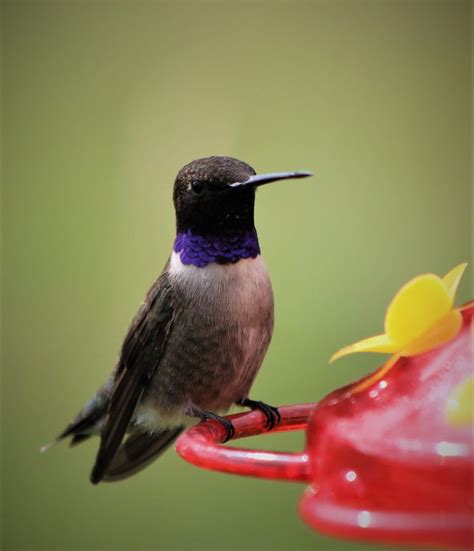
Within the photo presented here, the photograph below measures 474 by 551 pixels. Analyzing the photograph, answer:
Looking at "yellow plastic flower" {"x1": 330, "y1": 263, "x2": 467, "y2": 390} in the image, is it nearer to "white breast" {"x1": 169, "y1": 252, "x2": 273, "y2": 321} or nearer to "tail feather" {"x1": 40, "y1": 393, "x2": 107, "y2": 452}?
"white breast" {"x1": 169, "y1": 252, "x2": 273, "y2": 321}

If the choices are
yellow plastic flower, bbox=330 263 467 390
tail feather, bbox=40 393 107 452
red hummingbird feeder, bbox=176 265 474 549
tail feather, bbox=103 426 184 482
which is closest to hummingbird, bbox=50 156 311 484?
tail feather, bbox=103 426 184 482

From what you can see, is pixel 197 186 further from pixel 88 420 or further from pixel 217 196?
pixel 88 420

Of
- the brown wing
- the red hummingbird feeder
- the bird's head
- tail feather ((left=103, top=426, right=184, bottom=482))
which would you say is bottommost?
tail feather ((left=103, top=426, right=184, bottom=482))

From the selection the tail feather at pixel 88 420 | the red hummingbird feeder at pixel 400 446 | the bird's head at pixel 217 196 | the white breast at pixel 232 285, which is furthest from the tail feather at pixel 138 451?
the red hummingbird feeder at pixel 400 446

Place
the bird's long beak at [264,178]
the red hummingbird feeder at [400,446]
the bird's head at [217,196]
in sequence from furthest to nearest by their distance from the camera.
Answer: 1. the bird's head at [217,196]
2. the bird's long beak at [264,178]
3. the red hummingbird feeder at [400,446]

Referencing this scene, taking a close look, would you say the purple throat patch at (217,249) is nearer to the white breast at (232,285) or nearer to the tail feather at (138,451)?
the white breast at (232,285)

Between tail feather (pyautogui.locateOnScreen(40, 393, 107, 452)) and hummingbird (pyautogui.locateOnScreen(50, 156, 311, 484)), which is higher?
hummingbird (pyautogui.locateOnScreen(50, 156, 311, 484))

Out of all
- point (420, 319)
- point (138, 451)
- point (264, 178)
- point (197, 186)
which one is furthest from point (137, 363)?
point (420, 319)

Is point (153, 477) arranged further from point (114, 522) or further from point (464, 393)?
point (464, 393)
